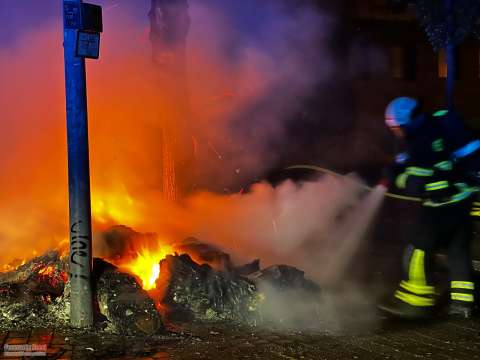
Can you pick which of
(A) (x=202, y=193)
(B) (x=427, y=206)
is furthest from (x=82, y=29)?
(A) (x=202, y=193)

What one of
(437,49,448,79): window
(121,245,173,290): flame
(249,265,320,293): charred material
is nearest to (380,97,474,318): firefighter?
(249,265,320,293): charred material

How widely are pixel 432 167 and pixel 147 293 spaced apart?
8.69 ft

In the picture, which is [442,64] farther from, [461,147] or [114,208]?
[461,147]

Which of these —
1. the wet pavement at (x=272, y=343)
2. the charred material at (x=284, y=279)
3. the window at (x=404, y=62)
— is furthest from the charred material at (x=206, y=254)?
the window at (x=404, y=62)

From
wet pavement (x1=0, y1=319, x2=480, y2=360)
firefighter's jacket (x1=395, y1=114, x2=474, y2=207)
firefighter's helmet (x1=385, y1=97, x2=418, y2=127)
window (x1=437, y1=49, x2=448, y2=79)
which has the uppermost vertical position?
window (x1=437, y1=49, x2=448, y2=79)

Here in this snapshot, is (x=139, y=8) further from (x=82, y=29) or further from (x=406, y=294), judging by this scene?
(x=406, y=294)

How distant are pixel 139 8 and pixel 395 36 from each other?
1278 centimetres

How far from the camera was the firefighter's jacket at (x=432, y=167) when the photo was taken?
16.3 ft

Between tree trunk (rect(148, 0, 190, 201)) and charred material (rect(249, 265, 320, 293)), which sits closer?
charred material (rect(249, 265, 320, 293))

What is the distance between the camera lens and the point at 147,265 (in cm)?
629

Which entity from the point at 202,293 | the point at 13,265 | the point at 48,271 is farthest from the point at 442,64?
the point at 48,271

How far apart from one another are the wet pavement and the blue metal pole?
30 centimetres

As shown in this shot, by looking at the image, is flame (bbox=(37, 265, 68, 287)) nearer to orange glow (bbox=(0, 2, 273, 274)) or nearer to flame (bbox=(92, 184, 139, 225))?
flame (bbox=(92, 184, 139, 225))

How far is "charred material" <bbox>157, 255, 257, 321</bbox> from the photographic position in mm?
5605
